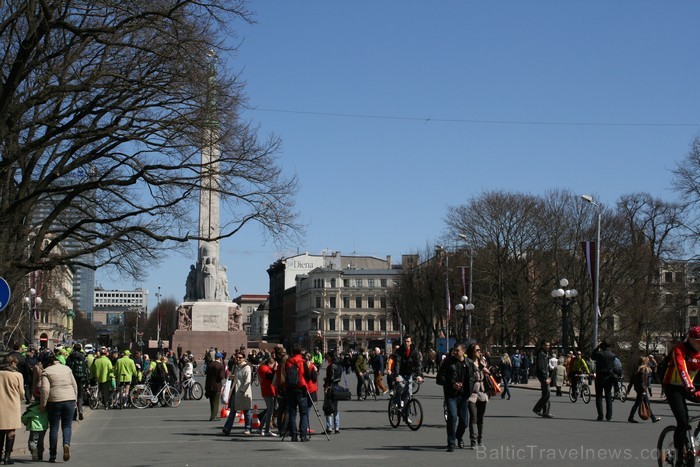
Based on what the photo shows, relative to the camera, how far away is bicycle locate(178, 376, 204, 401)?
37556 mm

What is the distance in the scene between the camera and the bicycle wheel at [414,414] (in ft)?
69.4

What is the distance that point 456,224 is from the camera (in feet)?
241

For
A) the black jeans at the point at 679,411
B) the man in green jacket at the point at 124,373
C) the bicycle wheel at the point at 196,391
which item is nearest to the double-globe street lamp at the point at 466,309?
the bicycle wheel at the point at 196,391

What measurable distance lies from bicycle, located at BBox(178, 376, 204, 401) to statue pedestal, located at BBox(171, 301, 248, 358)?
28930 mm

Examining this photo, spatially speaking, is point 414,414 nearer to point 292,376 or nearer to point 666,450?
point 292,376

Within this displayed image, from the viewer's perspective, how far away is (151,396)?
3203 cm

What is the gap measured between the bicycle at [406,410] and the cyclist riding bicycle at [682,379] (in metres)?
9.17

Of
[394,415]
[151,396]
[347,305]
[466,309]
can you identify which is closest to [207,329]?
[466,309]

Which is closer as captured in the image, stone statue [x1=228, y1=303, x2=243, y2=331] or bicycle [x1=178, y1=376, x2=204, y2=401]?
bicycle [x1=178, y1=376, x2=204, y2=401]

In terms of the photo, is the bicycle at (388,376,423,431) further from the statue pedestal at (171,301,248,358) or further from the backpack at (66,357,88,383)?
the statue pedestal at (171,301,248,358)

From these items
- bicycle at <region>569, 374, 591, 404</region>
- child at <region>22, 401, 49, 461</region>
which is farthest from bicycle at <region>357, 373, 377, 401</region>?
child at <region>22, 401, 49, 461</region>

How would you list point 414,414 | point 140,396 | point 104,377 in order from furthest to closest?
1. point 140,396
2. point 104,377
3. point 414,414

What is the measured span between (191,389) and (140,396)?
5.81m

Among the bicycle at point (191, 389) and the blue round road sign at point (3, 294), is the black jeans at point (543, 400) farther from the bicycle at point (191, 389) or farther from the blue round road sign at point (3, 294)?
the bicycle at point (191, 389)
